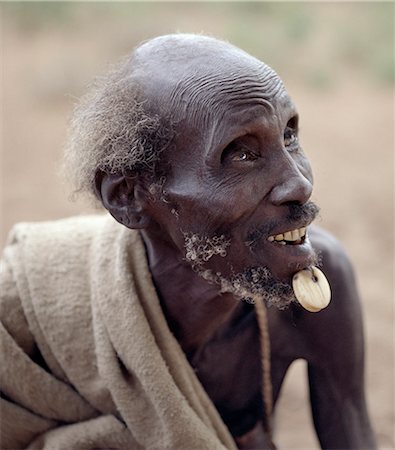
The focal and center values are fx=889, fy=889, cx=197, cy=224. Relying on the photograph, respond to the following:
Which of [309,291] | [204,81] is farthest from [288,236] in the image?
[204,81]

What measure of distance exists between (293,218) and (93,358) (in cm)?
56

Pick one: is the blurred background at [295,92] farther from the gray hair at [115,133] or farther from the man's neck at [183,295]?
the gray hair at [115,133]

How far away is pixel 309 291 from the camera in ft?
5.20

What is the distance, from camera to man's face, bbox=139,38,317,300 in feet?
5.08

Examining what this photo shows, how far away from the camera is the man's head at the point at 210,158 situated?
1553mm

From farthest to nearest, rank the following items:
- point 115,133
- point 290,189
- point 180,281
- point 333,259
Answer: point 333,259 → point 180,281 → point 115,133 → point 290,189

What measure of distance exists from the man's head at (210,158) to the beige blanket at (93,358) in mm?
178

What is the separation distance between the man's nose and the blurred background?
5.81 ft


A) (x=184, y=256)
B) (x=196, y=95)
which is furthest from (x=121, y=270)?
(x=196, y=95)

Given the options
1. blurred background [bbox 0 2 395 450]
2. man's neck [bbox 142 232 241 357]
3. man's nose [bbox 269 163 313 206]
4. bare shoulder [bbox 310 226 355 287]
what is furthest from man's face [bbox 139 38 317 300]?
blurred background [bbox 0 2 395 450]

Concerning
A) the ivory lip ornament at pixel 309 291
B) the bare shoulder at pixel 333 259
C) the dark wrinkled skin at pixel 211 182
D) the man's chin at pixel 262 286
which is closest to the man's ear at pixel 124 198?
the dark wrinkled skin at pixel 211 182

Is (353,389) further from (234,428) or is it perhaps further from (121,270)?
(121,270)

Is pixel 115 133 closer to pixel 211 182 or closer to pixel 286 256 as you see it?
pixel 211 182

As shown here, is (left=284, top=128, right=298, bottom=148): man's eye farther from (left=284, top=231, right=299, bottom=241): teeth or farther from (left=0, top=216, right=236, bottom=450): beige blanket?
(left=0, top=216, right=236, bottom=450): beige blanket
